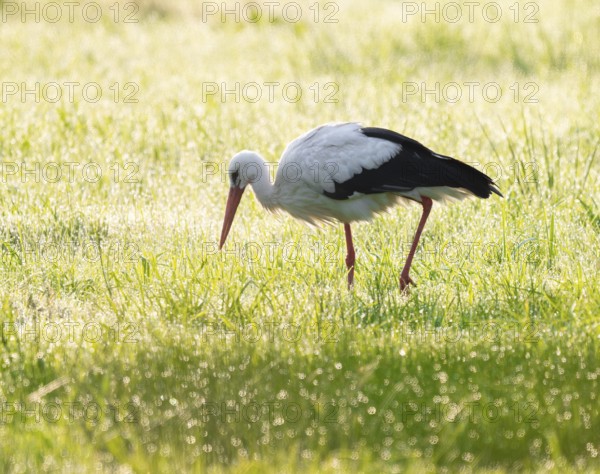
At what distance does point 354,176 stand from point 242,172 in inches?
29.3

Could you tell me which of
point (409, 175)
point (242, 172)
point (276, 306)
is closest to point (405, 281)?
point (409, 175)

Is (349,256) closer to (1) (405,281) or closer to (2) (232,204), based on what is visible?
(1) (405,281)

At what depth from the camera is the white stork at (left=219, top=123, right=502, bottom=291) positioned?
6129 millimetres

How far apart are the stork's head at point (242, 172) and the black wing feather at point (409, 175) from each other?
49 centimetres

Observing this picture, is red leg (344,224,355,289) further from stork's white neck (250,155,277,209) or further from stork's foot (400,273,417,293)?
stork's white neck (250,155,277,209)

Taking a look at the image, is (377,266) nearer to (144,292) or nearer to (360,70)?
(144,292)

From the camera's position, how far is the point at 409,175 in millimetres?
Answer: 6168

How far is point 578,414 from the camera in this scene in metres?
4.29

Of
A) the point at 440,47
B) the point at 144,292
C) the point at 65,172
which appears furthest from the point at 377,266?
the point at 440,47

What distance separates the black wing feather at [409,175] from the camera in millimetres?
6090

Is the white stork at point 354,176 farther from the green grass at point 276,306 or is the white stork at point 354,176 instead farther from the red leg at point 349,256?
the green grass at point 276,306

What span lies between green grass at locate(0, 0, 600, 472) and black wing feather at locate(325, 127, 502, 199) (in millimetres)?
418

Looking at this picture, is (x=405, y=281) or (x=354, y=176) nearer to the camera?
(x=405, y=281)

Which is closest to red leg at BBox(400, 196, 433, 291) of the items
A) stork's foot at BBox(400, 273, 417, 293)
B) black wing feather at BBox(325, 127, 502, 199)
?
stork's foot at BBox(400, 273, 417, 293)
